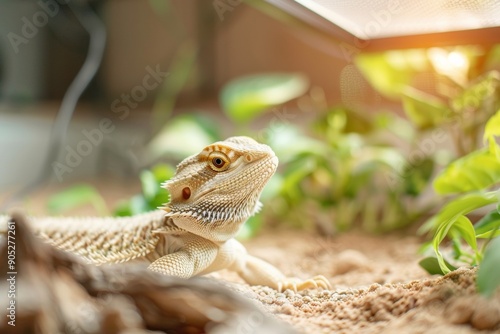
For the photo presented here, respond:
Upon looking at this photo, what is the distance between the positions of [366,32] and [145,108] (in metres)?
2.83

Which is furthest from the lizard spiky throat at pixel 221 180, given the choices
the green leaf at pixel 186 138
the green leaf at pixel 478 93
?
the green leaf at pixel 186 138

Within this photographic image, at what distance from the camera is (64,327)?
2.83 feet

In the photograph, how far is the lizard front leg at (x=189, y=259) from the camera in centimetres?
125

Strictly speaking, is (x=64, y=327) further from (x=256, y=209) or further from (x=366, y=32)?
(x=366, y=32)

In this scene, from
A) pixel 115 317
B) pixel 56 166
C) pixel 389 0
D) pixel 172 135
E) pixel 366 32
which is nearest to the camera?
pixel 115 317

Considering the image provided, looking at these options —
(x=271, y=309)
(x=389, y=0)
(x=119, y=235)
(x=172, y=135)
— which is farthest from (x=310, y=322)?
(x=172, y=135)

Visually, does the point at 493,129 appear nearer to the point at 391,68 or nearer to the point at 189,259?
the point at 189,259

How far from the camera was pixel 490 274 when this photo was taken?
34.8 inches

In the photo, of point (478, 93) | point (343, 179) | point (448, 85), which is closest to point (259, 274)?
point (478, 93)

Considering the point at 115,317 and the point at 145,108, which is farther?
the point at 145,108

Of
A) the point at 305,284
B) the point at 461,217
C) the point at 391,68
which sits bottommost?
the point at 305,284

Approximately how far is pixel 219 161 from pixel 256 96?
1301 millimetres

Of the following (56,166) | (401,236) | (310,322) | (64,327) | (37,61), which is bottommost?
(401,236)

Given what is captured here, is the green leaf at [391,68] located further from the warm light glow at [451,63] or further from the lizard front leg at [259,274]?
the lizard front leg at [259,274]
